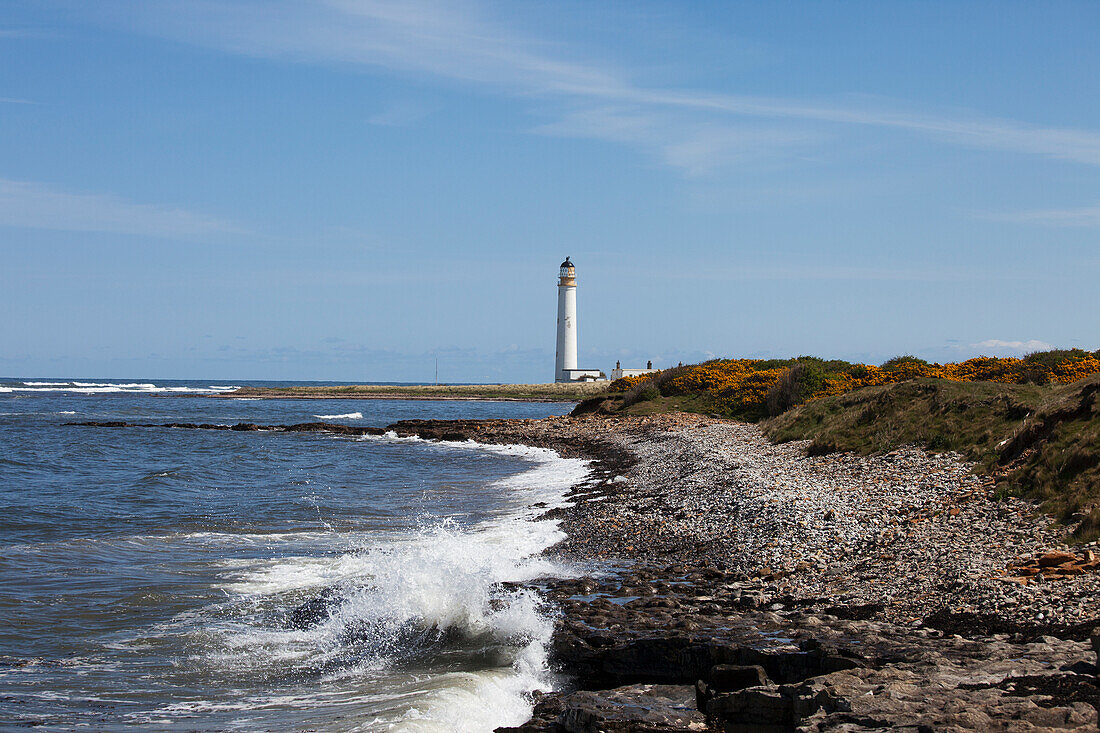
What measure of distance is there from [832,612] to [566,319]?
243 ft

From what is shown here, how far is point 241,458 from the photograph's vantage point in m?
35.9

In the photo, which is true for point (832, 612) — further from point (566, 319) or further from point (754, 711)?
point (566, 319)

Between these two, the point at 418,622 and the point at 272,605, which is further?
the point at 272,605

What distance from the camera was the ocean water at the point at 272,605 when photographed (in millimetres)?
8562

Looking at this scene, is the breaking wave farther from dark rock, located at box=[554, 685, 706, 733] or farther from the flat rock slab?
dark rock, located at box=[554, 685, 706, 733]

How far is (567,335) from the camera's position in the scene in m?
85.4

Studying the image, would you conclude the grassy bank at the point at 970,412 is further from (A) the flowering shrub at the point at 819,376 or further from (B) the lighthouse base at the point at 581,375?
(B) the lighthouse base at the point at 581,375

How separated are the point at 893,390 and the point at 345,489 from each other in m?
15.9

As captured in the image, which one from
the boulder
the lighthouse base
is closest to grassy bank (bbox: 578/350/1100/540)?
the boulder

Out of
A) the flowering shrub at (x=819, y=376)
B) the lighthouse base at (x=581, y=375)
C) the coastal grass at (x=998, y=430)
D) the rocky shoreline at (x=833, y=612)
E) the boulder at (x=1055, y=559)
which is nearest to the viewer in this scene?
the rocky shoreline at (x=833, y=612)

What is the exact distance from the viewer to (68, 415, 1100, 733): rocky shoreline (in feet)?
22.0

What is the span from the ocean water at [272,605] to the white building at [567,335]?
5609 centimetres

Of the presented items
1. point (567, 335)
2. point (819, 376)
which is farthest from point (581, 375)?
point (819, 376)

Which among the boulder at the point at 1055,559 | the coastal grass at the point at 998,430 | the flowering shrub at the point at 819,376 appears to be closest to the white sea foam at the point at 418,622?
the boulder at the point at 1055,559
